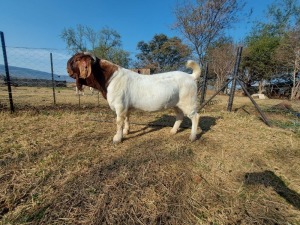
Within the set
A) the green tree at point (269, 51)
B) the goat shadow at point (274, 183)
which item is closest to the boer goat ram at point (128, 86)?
the goat shadow at point (274, 183)

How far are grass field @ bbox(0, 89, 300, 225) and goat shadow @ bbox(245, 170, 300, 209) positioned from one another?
1cm

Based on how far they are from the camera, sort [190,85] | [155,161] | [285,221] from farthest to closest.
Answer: [190,85], [155,161], [285,221]

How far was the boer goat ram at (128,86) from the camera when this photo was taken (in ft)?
9.84

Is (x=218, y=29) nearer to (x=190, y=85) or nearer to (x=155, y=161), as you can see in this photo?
(x=190, y=85)

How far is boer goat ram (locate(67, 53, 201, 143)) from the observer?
3.00 m

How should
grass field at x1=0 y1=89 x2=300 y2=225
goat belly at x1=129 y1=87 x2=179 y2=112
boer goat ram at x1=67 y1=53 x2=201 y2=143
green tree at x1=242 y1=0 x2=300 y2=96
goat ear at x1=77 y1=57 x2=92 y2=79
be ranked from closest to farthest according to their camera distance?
grass field at x1=0 y1=89 x2=300 y2=225 < goat ear at x1=77 y1=57 x2=92 y2=79 < boer goat ram at x1=67 y1=53 x2=201 y2=143 < goat belly at x1=129 y1=87 x2=179 y2=112 < green tree at x1=242 y1=0 x2=300 y2=96

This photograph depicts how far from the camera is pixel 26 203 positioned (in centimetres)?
183

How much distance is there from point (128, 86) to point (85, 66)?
823 mm

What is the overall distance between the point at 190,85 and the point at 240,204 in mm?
2224

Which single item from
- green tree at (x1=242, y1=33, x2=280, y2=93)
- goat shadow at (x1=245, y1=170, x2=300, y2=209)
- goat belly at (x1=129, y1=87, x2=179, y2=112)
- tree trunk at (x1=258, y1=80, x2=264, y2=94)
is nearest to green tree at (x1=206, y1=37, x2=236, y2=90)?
green tree at (x1=242, y1=33, x2=280, y2=93)

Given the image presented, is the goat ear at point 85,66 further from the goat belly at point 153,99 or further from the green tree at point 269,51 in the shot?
the green tree at point 269,51

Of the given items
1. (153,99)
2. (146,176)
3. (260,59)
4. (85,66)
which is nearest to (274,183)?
(146,176)

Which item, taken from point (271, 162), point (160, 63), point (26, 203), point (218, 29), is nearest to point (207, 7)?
point (218, 29)

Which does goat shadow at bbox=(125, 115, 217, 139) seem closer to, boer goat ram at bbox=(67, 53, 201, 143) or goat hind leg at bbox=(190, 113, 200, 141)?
goat hind leg at bbox=(190, 113, 200, 141)
